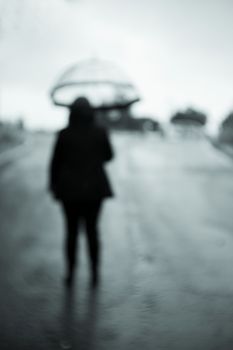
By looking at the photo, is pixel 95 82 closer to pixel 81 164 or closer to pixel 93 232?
pixel 81 164

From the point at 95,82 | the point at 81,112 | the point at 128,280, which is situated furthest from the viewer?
the point at 95,82

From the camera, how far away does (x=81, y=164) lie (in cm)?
548

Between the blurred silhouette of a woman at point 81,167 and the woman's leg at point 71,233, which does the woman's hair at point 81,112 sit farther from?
the woman's leg at point 71,233

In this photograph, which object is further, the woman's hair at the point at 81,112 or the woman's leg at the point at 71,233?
the woman's leg at the point at 71,233

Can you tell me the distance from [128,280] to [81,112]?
1.66 meters

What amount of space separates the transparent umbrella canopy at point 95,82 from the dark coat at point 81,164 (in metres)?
1.08

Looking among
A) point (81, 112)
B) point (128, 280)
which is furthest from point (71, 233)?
point (81, 112)

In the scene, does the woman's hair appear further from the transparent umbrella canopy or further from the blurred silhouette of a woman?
the transparent umbrella canopy

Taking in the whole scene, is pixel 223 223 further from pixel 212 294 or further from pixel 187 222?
pixel 212 294

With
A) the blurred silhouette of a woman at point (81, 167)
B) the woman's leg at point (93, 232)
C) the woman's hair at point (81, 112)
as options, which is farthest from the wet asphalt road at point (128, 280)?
the woman's hair at point (81, 112)

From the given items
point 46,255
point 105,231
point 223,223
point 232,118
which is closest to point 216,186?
point 223,223

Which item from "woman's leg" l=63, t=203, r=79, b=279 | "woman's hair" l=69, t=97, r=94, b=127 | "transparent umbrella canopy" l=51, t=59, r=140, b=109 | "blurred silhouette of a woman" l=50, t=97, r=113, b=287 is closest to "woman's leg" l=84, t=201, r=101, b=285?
"blurred silhouette of a woman" l=50, t=97, r=113, b=287

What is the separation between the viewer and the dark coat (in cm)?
543

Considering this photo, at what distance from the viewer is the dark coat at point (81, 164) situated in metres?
5.43
